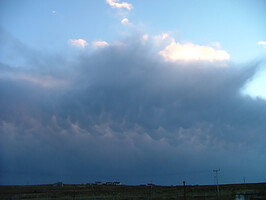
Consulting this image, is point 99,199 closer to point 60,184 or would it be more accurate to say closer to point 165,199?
point 165,199

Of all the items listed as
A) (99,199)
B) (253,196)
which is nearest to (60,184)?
(99,199)

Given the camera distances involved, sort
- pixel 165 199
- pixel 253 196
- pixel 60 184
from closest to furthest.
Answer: pixel 253 196 → pixel 165 199 → pixel 60 184

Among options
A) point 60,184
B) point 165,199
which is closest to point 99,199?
point 165,199

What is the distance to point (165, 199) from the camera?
66.6 meters

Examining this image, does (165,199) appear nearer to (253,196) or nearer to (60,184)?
(253,196)

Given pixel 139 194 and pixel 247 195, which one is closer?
pixel 247 195

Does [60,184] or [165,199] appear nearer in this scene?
[165,199]

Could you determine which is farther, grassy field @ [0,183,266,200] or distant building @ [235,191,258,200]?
grassy field @ [0,183,266,200]

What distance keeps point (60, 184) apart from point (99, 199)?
12307cm

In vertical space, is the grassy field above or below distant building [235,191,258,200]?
below

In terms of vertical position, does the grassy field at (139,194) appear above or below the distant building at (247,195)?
below

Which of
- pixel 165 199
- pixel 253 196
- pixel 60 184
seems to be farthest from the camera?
pixel 60 184

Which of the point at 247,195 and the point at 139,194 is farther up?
the point at 247,195

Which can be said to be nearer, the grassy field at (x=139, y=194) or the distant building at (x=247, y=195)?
the distant building at (x=247, y=195)
